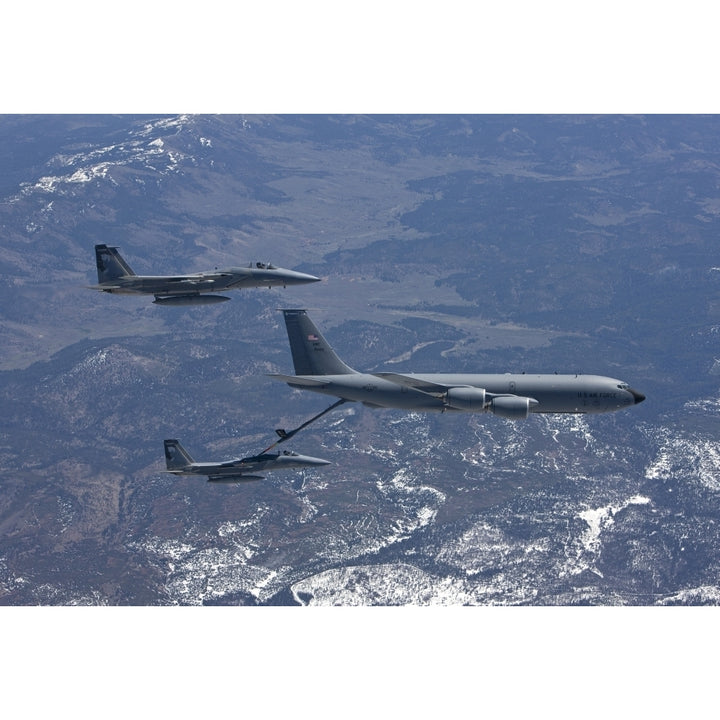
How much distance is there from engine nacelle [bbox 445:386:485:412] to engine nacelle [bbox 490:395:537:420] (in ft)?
4.50

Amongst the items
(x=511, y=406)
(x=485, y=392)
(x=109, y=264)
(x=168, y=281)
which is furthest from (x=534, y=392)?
(x=109, y=264)

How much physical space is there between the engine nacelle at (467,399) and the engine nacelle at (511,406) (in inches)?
54.0

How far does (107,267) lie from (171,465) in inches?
1299

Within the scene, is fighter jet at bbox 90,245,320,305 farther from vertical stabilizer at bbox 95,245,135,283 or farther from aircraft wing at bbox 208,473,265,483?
aircraft wing at bbox 208,473,265,483

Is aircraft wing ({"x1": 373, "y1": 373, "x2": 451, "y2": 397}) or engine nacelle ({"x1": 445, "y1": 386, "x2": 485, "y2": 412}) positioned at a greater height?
aircraft wing ({"x1": 373, "y1": 373, "x2": 451, "y2": 397})

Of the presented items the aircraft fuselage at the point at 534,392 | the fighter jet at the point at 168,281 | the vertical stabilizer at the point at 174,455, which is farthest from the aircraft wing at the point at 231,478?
the vertical stabilizer at the point at 174,455

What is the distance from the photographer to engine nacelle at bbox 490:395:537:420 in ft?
300

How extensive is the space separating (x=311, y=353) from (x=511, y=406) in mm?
21765

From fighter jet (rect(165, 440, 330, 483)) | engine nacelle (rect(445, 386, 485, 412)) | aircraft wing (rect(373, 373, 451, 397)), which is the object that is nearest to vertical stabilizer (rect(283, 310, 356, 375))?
aircraft wing (rect(373, 373, 451, 397))

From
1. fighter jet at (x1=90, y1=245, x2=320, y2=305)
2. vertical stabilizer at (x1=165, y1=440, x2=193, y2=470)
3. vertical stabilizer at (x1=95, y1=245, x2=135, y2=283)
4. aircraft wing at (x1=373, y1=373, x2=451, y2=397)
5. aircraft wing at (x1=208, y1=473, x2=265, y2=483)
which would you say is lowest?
vertical stabilizer at (x1=165, y1=440, x2=193, y2=470)

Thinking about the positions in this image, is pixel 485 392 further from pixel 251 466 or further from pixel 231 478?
pixel 231 478

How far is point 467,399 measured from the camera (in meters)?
91.9

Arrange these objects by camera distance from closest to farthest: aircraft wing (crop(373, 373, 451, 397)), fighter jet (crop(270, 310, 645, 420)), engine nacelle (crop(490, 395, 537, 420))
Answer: engine nacelle (crop(490, 395, 537, 420))
fighter jet (crop(270, 310, 645, 420))
aircraft wing (crop(373, 373, 451, 397))

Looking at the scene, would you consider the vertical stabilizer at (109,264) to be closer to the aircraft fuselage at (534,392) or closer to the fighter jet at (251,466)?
the fighter jet at (251,466)
